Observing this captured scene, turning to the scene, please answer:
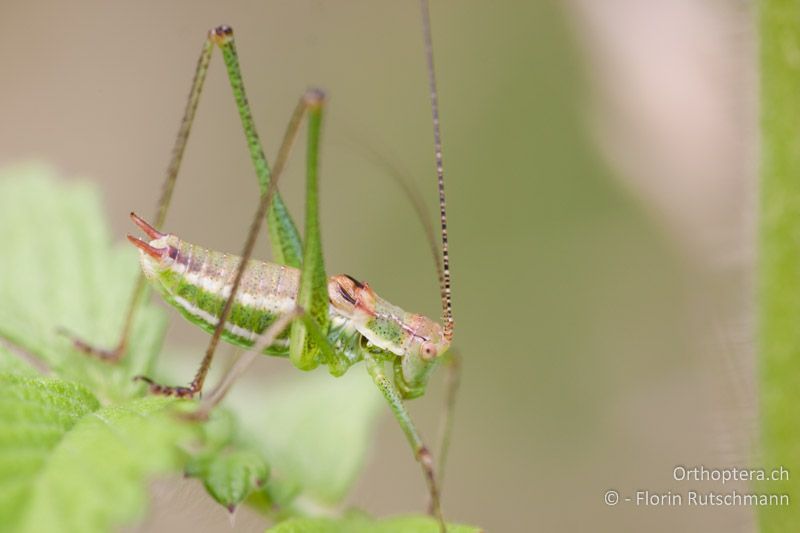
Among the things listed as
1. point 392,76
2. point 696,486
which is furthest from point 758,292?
point 392,76

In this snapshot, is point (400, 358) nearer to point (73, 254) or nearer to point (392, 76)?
point (73, 254)

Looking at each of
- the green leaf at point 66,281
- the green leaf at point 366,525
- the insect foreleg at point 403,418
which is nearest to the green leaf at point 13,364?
the green leaf at point 66,281

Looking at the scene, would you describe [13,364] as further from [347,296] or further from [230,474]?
[347,296]

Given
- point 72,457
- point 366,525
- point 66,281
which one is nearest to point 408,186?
point 66,281

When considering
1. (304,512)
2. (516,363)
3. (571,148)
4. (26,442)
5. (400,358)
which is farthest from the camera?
(571,148)

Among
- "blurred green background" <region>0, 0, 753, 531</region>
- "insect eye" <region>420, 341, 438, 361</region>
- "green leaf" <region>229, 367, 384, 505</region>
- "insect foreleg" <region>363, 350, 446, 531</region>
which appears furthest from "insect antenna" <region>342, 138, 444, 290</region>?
"green leaf" <region>229, 367, 384, 505</region>

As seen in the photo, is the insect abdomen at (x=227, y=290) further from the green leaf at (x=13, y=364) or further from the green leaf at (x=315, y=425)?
the green leaf at (x=13, y=364)
